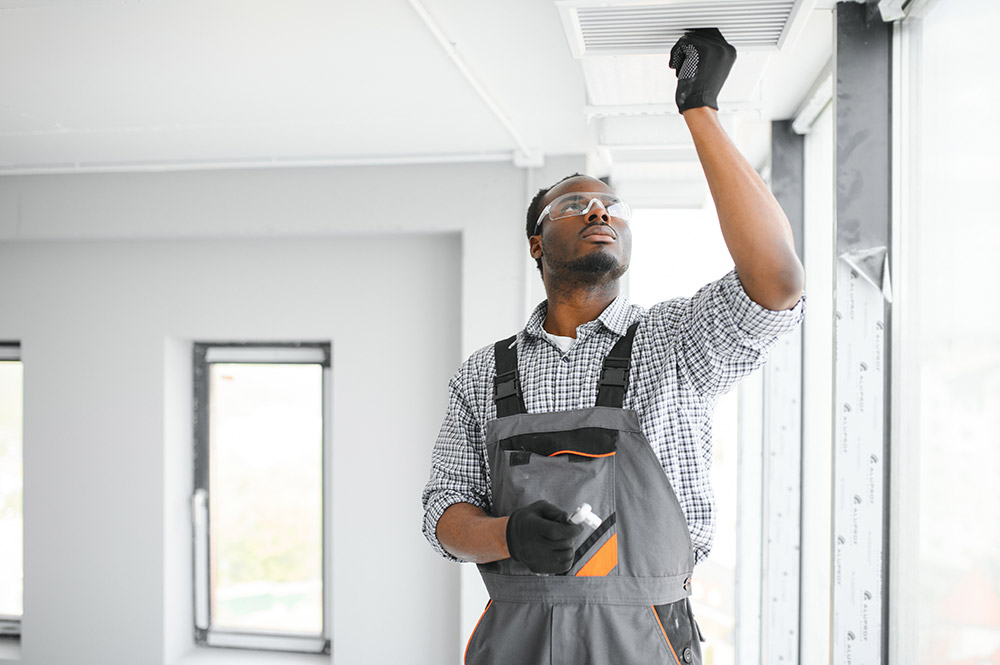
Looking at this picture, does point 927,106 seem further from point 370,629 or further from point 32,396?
point 32,396

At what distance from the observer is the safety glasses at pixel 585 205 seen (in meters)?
1.55

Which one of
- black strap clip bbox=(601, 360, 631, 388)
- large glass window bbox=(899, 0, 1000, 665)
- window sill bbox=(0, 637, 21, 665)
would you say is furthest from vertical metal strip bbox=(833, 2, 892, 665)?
window sill bbox=(0, 637, 21, 665)

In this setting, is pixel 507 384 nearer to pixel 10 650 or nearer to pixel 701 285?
pixel 701 285

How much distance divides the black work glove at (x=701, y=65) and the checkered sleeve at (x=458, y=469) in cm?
63

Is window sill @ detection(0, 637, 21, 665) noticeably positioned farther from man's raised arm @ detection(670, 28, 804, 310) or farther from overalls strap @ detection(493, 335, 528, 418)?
man's raised arm @ detection(670, 28, 804, 310)

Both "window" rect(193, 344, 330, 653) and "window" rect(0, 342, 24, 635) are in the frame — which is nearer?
"window" rect(193, 344, 330, 653)

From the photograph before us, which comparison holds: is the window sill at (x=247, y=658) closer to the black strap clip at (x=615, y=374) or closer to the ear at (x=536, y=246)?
the ear at (x=536, y=246)

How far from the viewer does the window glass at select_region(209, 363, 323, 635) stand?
162 inches

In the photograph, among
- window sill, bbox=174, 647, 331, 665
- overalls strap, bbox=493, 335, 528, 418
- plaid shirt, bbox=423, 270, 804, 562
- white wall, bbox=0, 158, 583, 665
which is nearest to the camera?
plaid shirt, bbox=423, 270, 804, 562

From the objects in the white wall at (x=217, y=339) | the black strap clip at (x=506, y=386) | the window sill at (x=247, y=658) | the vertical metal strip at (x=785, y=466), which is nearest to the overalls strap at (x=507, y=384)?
the black strap clip at (x=506, y=386)

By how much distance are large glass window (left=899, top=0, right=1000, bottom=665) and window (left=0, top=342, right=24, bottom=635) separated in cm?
418

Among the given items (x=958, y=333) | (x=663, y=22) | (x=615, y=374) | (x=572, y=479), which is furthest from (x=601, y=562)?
(x=663, y=22)

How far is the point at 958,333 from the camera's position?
1.52 meters

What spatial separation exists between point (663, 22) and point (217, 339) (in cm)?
312
